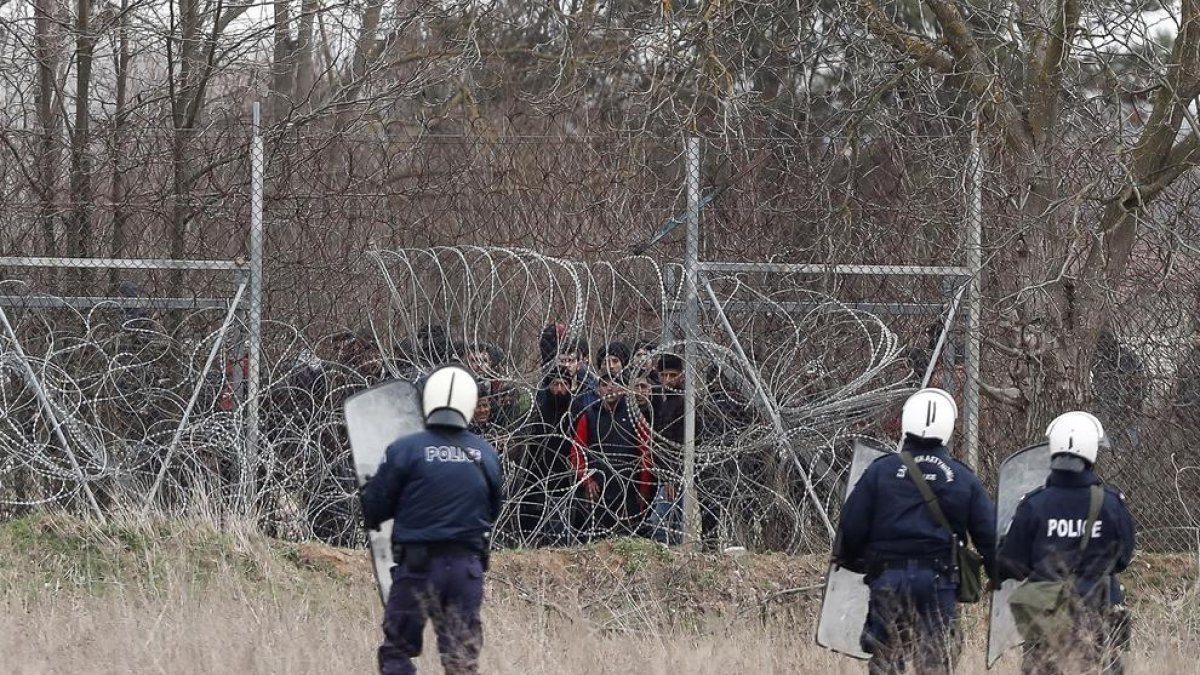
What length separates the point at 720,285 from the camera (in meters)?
10.4

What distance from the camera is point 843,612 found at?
757 cm

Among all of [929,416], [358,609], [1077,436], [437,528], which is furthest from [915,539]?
[358,609]

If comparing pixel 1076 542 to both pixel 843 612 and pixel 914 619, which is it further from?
pixel 843 612

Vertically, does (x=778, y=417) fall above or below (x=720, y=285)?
below

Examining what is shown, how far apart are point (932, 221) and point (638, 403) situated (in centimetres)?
231


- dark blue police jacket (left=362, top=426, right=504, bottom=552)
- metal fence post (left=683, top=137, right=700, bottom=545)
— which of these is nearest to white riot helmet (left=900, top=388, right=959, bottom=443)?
dark blue police jacket (left=362, top=426, right=504, bottom=552)

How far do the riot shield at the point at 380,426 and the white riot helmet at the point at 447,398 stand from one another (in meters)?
0.75

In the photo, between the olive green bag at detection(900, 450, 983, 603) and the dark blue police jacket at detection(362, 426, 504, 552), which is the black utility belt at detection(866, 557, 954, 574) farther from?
the dark blue police jacket at detection(362, 426, 504, 552)

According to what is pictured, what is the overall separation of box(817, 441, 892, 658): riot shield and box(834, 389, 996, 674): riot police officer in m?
0.55

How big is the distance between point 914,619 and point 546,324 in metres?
3.79

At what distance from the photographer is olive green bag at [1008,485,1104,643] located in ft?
21.6

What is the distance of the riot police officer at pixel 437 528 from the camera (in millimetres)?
6445

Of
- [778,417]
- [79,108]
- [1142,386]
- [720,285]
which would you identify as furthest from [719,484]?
[79,108]

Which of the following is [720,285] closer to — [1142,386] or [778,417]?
[778,417]
